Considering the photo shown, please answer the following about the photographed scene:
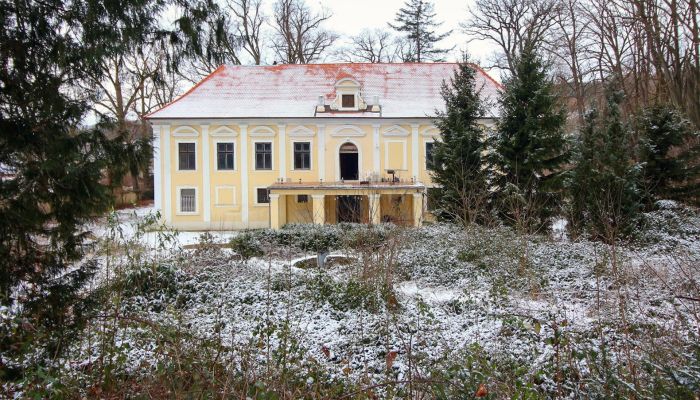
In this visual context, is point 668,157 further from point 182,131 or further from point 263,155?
point 182,131

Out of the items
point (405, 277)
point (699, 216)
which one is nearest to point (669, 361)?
point (405, 277)

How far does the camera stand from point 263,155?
22016mm

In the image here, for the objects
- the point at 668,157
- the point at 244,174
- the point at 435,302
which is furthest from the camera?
the point at 244,174

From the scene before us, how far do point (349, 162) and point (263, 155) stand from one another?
4.17 meters

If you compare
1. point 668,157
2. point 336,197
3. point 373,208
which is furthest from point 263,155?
point 668,157

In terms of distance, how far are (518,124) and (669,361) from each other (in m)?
11.2

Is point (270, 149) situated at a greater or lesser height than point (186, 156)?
greater

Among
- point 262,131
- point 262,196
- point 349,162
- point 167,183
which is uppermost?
point 262,131

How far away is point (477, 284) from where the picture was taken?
8133mm

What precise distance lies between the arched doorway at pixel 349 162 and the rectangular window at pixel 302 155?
151 cm

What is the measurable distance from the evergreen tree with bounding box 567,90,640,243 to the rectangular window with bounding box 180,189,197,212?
52.4ft

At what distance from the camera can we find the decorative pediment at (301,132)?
2194 centimetres

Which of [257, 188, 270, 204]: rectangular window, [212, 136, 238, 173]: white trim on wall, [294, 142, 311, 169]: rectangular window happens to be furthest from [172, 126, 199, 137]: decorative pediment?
[294, 142, 311, 169]: rectangular window

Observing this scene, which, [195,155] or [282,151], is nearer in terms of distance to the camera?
[195,155]
